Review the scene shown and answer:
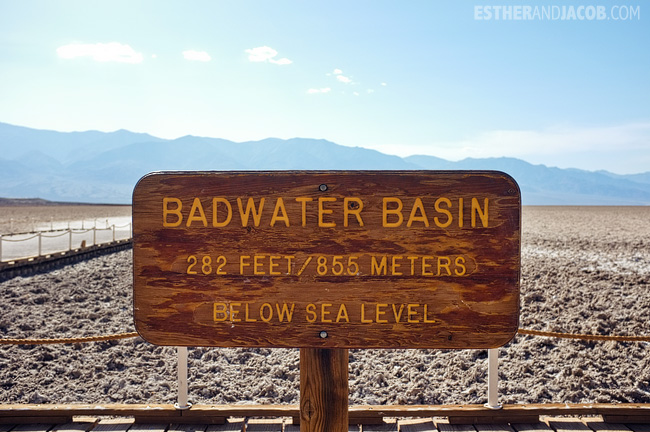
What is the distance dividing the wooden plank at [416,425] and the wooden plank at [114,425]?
1.77 metres

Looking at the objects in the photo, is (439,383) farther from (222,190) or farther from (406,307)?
(222,190)

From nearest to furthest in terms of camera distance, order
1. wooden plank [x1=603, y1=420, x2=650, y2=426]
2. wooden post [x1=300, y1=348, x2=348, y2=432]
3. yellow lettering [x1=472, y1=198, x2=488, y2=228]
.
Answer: yellow lettering [x1=472, y1=198, x2=488, y2=228] < wooden post [x1=300, y1=348, x2=348, y2=432] < wooden plank [x1=603, y1=420, x2=650, y2=426]

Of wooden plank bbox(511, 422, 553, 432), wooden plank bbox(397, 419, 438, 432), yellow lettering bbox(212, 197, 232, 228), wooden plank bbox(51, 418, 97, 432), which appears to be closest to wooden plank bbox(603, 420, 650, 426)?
wooden plank bbox(511, 422, 553, 432)

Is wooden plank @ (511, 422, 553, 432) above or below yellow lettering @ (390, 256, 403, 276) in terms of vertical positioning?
below

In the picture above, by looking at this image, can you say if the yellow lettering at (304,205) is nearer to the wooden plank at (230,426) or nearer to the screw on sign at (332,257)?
the screw on sign at (332,257)

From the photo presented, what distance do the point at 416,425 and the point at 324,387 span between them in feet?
4.62

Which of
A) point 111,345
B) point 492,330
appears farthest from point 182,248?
point 111,345

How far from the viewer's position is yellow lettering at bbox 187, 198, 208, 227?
6.16 ft

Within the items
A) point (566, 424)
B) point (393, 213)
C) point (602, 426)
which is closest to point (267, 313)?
point (393, 213)

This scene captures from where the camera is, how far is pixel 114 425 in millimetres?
3096

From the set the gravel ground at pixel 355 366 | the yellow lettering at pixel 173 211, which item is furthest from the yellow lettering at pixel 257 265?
the gravel ground at pixel 355 366

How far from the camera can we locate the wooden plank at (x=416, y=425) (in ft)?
10.0

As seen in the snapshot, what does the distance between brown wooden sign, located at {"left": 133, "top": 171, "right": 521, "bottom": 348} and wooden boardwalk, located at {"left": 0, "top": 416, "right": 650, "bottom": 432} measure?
1.47 meters

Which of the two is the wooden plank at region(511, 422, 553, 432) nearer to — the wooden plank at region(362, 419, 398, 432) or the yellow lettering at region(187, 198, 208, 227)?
the wooden plank at region(362, 419, 398, 432)
